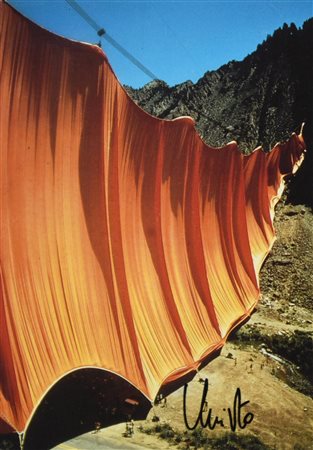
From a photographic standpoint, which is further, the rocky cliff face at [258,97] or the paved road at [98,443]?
the rocky cliff face at [258,97]

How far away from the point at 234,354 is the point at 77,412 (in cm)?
639

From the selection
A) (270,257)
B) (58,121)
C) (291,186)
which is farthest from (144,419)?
(291,186)

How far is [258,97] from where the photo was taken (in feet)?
164

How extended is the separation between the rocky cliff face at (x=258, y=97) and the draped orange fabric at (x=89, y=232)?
22.8m

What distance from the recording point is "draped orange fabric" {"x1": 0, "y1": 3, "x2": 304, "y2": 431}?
8.14 m

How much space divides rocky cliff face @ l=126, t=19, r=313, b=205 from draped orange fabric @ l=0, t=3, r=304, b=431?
74.9 ft

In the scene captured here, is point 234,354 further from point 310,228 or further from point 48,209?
point 310,228

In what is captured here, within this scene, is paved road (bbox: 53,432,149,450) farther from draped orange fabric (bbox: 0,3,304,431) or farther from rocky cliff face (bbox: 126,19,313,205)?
rocky cliff face (bbox: 126,19,313,205)

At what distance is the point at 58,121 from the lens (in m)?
9.35

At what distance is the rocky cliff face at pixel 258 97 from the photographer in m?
44.0
